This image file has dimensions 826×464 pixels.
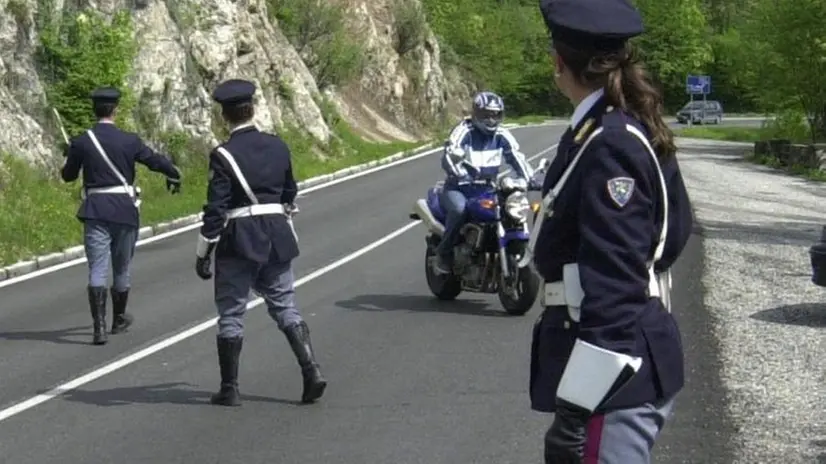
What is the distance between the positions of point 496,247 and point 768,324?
2.55m

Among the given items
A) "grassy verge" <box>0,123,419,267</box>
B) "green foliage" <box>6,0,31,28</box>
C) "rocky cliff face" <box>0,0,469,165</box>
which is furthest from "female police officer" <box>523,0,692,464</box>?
"green foliage" <box>6,0,31,28</box>

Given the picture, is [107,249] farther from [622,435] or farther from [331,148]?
[331,148]

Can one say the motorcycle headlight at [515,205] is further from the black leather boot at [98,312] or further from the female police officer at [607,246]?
the female police officer at [607,246]

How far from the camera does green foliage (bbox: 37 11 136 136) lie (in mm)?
25469

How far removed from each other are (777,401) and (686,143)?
5113cm

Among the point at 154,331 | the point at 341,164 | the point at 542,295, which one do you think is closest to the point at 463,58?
the point at 341,164

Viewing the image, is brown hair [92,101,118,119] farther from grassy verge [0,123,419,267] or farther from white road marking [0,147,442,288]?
grassy verge [0,123,419,267]

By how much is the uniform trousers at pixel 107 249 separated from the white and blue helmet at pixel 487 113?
3.30m

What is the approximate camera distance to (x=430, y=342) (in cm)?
1161

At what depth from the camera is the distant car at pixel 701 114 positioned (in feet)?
268

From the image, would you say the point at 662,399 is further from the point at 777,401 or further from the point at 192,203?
the point at 192,203

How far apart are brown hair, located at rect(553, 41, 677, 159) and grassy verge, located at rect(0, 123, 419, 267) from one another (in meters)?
14.2

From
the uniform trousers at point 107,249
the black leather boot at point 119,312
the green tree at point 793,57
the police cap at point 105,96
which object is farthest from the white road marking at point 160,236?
the green tree at point 793,57

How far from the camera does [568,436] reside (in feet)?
12.4
